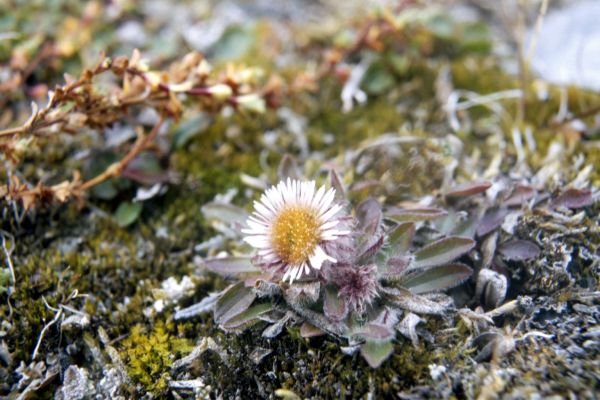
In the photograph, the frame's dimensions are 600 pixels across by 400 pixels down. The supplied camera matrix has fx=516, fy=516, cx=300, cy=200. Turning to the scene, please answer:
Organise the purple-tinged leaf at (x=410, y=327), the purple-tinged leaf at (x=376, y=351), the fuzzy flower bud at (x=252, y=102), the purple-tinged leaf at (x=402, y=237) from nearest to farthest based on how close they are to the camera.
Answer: the purple-tinged leaf at (x=376, y=351)
the purple-tinged leaf at (x=410, y=327)
the purple-tinged leaf at (x=402, y=237)
the fuzzy flower bud at (x=252, y=102)

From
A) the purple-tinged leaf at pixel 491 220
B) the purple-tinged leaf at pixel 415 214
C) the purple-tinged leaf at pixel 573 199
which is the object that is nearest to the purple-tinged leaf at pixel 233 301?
the purple-tinged leaf at pixel 415 214

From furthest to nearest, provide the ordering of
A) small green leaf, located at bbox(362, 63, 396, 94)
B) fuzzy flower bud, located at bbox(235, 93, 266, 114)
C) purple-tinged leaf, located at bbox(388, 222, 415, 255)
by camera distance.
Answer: small green leaf, located at bbox(362, 63, 396, 94) → fuzzy flower bud, located at bbox(235, 93, 266, 114) → purple-tinged leaf, located at bbox(388, 222, 415, 255)

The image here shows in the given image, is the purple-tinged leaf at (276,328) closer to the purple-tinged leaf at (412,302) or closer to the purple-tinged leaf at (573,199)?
the purple-tinged leaf at (412,302)

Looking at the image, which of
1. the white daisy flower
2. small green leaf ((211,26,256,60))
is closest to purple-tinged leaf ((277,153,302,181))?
the white daisy flower

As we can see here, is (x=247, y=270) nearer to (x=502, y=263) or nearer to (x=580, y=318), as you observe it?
(x=502, y=263)

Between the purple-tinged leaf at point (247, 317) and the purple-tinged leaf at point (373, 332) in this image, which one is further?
the purple-tinged leaf at point (247, 317)

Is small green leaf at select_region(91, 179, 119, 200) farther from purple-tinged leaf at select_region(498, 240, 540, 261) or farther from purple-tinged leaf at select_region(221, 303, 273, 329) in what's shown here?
purple-tinged leaf at select_region(498, 240, 540, 261)
